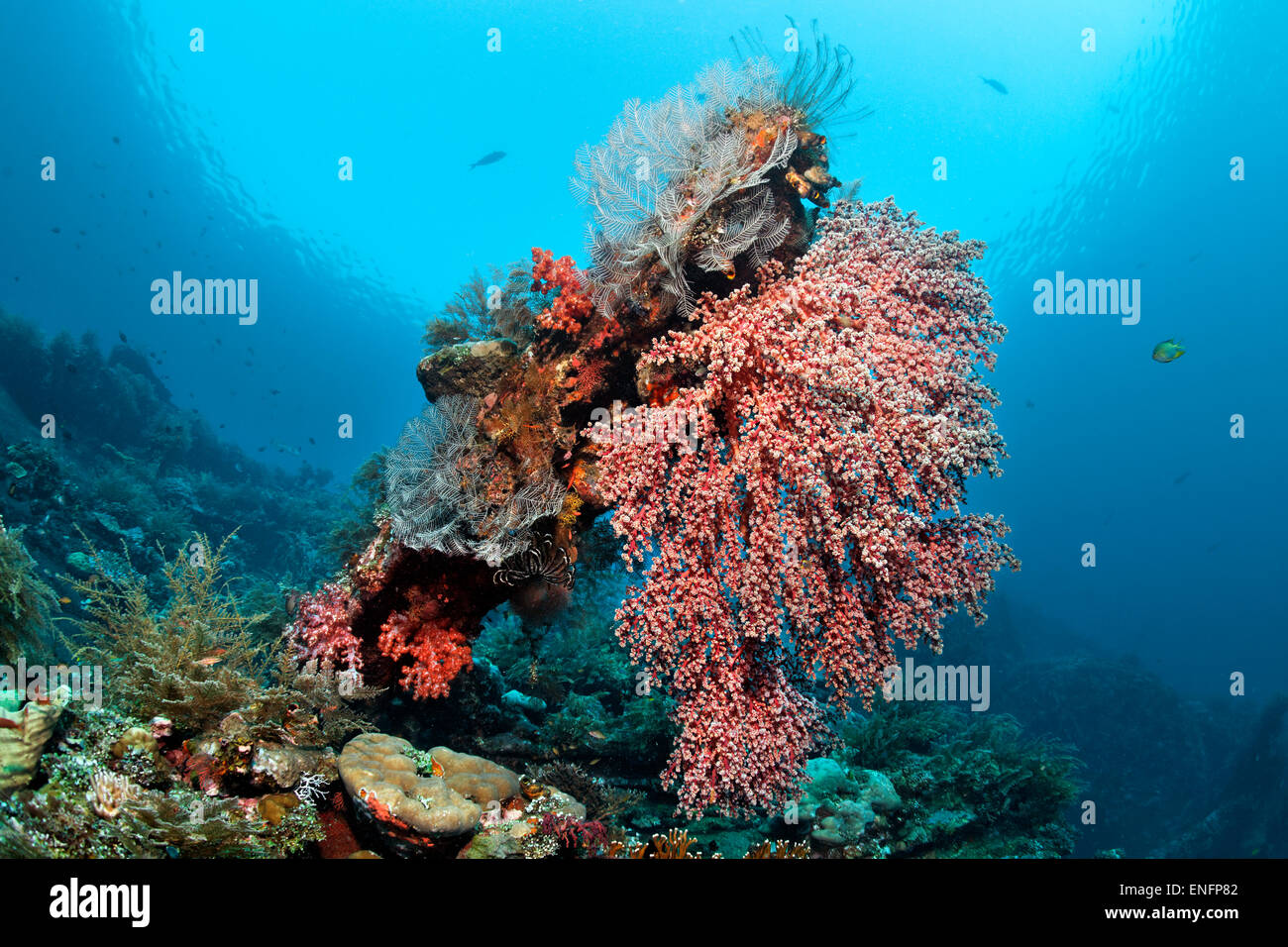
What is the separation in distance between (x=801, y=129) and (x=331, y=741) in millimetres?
7228

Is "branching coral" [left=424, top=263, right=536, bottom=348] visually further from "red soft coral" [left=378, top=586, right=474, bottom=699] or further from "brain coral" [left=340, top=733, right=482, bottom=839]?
"brain coral" [left=340, top=733, right=482, bottom=839]

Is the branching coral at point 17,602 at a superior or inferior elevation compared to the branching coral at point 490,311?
inferior

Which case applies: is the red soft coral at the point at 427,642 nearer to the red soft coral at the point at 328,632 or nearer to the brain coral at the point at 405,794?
the red soft coral at the point at 328,632

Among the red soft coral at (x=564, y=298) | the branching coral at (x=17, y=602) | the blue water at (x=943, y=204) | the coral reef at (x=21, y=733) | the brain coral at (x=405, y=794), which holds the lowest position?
the brain coral at (x=405, y=794)

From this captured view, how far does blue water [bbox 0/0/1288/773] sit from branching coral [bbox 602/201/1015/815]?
37919 millimetres

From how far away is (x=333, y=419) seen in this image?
105688mm

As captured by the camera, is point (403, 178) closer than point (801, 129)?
No

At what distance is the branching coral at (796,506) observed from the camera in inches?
159

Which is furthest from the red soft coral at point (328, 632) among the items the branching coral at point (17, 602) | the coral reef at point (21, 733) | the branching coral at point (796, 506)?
the branching coral at point (796, 506)

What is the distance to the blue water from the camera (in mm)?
42375

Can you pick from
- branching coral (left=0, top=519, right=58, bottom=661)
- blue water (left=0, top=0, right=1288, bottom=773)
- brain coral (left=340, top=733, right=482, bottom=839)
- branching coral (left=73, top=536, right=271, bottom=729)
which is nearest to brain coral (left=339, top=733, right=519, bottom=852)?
brain coral (left=340, top=733, right=482, bottom=839)

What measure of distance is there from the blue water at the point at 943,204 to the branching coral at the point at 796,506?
124 feet
